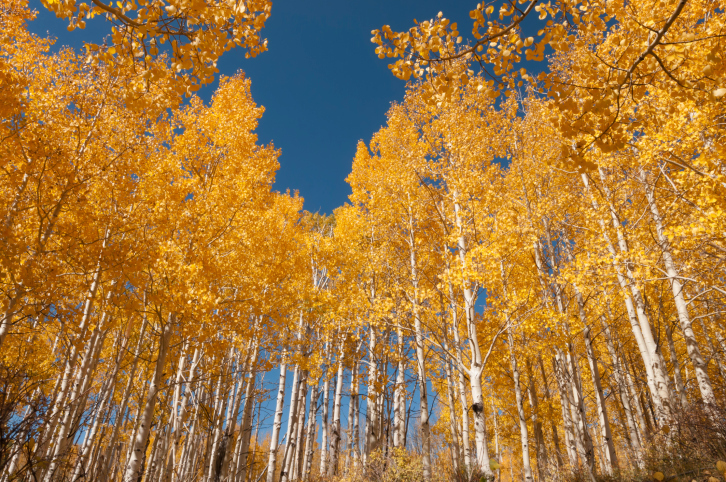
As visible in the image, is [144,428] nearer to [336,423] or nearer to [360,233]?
[336,423]

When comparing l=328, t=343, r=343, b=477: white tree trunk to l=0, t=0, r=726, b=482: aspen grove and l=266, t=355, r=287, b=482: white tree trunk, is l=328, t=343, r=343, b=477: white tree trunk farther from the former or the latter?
l=266, t=355, r=287, b=482: white tree trunk

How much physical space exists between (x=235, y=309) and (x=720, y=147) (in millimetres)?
7428

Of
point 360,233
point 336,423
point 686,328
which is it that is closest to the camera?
point 686,328

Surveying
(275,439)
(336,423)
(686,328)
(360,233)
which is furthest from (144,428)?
(686,328)

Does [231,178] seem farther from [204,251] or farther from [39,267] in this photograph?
[39,267]

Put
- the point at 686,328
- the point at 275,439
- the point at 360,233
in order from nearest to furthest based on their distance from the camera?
the point at 686,328 < the point at 275,439 < the point at 360,233

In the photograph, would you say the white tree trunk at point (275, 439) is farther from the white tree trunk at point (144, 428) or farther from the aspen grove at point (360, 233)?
the white tree trunk at point (144, 428)

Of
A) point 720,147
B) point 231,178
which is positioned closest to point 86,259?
point 231,178

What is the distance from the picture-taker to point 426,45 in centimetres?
258

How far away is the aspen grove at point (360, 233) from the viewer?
110 inches

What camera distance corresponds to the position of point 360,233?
1167 centimetres

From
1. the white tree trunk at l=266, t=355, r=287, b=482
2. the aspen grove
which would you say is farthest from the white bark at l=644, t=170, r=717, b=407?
the white tree trunk at l=266, t=355, r=287, b=482

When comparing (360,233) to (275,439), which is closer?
(275,439)

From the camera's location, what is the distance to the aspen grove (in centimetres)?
280
